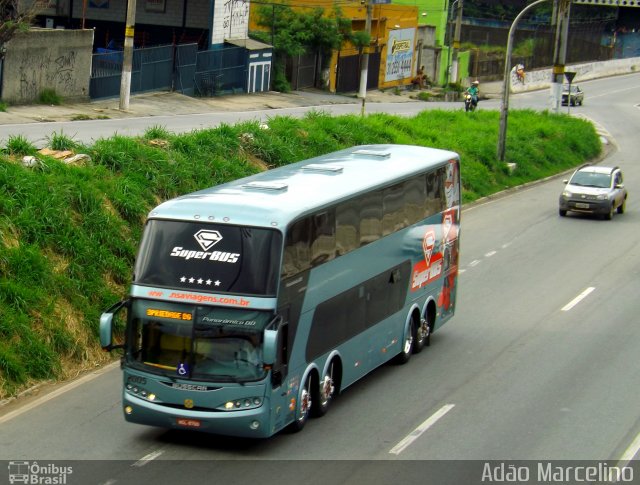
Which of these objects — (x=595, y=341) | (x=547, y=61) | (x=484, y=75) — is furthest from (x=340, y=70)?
(x=595, y=341)

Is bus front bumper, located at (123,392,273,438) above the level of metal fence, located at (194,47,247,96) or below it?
below

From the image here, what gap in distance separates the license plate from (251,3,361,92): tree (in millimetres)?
45683

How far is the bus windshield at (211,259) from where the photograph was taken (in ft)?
44.3

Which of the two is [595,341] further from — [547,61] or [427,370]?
[547,61]

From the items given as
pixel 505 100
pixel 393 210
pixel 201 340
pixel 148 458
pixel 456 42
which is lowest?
pixel 148 458

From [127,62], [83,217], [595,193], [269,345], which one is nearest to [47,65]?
[127,62]

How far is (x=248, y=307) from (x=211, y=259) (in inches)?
Answer: 31.1

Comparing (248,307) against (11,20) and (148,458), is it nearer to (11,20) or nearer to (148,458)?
(148,458)

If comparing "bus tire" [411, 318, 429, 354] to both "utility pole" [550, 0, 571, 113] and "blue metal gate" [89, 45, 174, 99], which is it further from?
"utility pole" [550, 0, 571, 113]

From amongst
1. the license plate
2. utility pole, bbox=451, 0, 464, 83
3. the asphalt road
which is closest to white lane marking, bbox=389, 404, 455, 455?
the asphalt road

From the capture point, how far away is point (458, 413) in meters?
16.1

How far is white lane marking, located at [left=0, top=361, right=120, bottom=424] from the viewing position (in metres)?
15.4

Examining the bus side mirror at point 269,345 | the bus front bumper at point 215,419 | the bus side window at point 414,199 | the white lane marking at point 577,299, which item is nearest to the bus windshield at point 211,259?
the bus side mirror at point 269,345

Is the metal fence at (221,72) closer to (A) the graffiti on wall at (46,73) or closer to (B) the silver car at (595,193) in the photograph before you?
(A) the graffiti on wall at (46,73)
